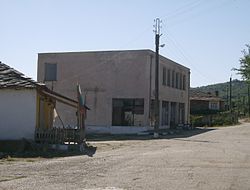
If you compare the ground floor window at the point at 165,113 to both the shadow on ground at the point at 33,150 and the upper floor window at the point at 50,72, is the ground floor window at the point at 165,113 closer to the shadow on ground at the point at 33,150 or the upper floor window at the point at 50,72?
the upper floor window at the point at 50,72

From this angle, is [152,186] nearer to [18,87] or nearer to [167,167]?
[167,167]

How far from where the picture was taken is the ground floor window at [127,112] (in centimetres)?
4616

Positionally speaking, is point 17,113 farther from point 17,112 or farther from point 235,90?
point 235,90

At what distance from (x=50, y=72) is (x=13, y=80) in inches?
867

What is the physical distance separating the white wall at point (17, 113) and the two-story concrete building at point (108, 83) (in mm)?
19373

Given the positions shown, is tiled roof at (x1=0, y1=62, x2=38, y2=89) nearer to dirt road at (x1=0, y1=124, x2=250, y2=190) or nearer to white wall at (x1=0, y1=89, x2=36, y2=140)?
white wall at (x1=0, y1=89, x2=36, y2=140)

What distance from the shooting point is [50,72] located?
48594mm

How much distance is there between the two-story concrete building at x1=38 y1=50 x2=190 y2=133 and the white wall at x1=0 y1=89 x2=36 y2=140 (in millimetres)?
19373

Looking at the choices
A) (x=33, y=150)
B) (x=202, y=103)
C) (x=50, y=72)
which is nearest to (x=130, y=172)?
(x=33, y=150)

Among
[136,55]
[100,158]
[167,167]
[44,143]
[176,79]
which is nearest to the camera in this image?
[167,167]

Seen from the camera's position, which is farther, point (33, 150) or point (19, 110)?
point (19, 110)

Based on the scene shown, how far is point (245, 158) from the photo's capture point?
21438mm

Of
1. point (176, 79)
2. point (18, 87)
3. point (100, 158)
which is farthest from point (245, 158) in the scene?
point (176, 79)

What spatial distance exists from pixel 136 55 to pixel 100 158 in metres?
25.6
